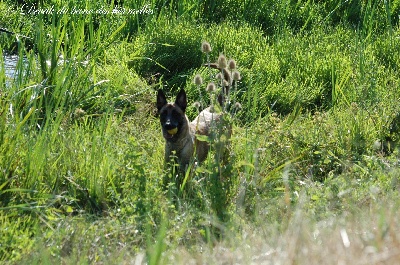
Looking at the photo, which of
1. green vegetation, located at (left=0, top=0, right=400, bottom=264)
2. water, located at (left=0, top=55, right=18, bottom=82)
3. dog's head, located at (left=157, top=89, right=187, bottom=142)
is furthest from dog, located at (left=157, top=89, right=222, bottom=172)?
water, located at (left=0, top=55, right=18, bottom=82)

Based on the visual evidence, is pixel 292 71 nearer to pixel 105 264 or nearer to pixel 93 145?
pixel 93 145

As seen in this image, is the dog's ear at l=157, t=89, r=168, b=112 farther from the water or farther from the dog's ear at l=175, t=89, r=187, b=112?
the water

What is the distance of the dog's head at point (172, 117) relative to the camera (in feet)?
24.7

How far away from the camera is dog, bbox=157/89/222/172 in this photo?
757 cm

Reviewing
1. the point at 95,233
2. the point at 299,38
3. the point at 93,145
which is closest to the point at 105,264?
the point at 95,233

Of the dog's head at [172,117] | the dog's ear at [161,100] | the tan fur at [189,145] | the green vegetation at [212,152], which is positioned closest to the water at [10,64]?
the green vegetation at [212,152]

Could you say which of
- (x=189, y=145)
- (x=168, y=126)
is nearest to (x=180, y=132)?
(x=189, y=145)

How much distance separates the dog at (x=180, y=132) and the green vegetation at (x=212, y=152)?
212 millimetres

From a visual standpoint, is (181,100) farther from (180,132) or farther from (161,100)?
(180,132)

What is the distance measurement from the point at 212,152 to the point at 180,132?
516mm

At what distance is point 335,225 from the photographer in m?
4.59

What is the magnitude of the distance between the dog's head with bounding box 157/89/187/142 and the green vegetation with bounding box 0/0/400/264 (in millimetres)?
237

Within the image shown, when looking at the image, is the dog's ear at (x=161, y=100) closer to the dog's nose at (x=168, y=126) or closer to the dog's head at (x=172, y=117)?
the dog's head at (x=172, y=117)

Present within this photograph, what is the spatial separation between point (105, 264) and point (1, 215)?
1620 mm
